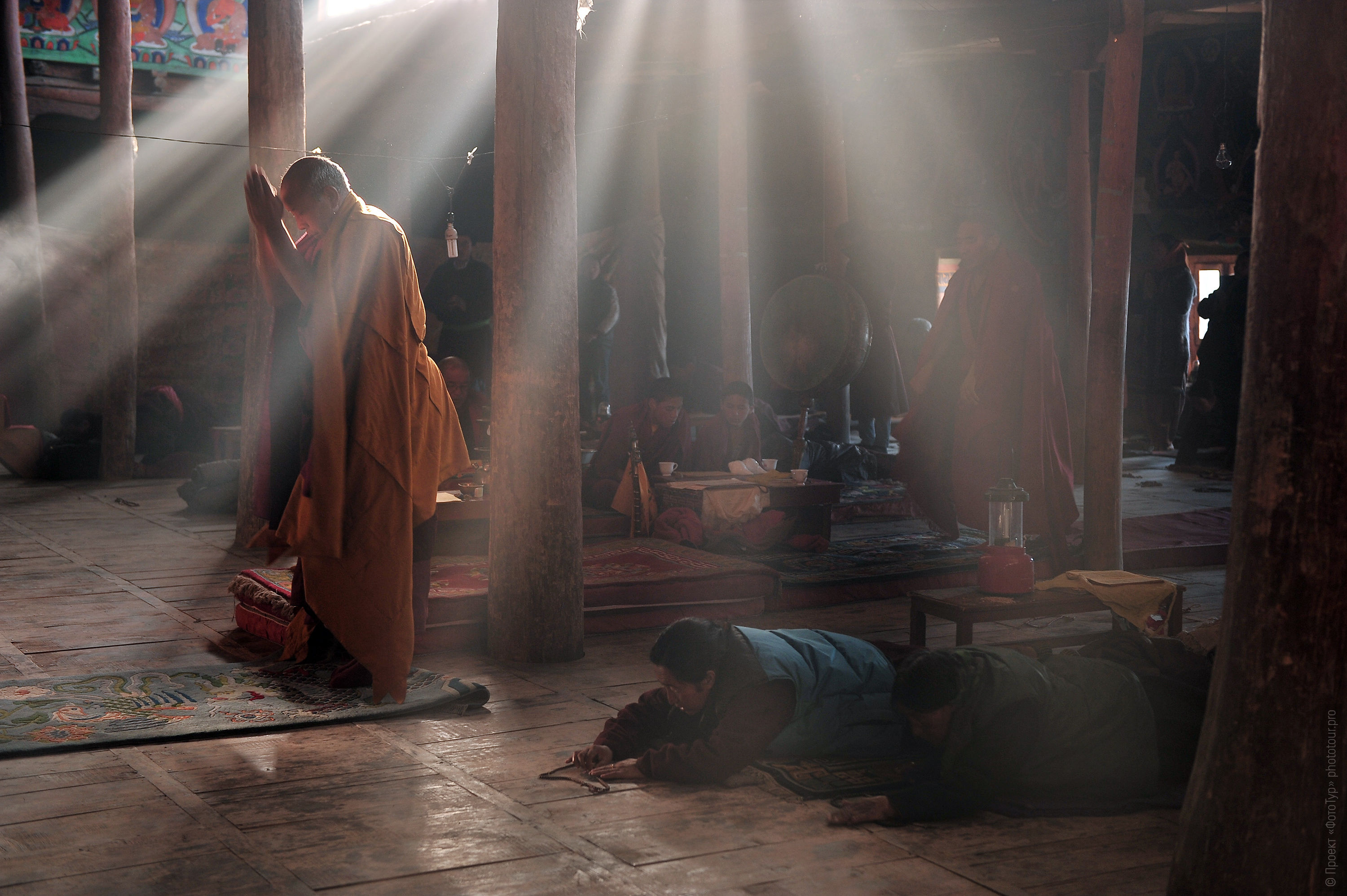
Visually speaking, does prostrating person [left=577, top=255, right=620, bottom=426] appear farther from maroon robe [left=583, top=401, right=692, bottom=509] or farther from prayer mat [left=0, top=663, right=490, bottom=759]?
prayer mat [left=0, top=663, right=490, bottom=759]

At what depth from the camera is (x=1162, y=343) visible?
40.9ft

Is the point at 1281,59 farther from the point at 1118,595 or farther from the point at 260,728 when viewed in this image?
the point at 260,728

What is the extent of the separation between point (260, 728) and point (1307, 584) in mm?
2924

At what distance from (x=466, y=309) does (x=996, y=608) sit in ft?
25.2

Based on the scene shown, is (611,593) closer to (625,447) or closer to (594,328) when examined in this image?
(625,447)

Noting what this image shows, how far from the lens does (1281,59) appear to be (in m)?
2.27

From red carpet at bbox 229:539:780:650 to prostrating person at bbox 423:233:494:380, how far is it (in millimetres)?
5423

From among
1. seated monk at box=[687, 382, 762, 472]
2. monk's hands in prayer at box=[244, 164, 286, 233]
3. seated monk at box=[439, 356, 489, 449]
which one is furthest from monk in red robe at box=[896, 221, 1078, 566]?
monk's hands in prayer at box=[244, 164, 286, 233]

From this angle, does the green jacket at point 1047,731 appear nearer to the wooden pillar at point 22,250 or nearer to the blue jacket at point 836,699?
the blue jacket at point 836,699

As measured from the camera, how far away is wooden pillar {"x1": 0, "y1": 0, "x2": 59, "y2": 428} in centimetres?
1155

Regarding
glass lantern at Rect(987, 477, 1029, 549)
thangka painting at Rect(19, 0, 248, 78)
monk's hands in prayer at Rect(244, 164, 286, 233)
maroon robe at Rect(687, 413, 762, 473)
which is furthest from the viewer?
thangka painting at Rect(19, 0, 248, 78)

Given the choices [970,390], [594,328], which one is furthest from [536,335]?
[594,328]

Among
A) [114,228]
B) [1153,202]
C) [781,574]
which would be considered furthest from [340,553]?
[1153,202]

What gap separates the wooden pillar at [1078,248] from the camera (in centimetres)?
789
